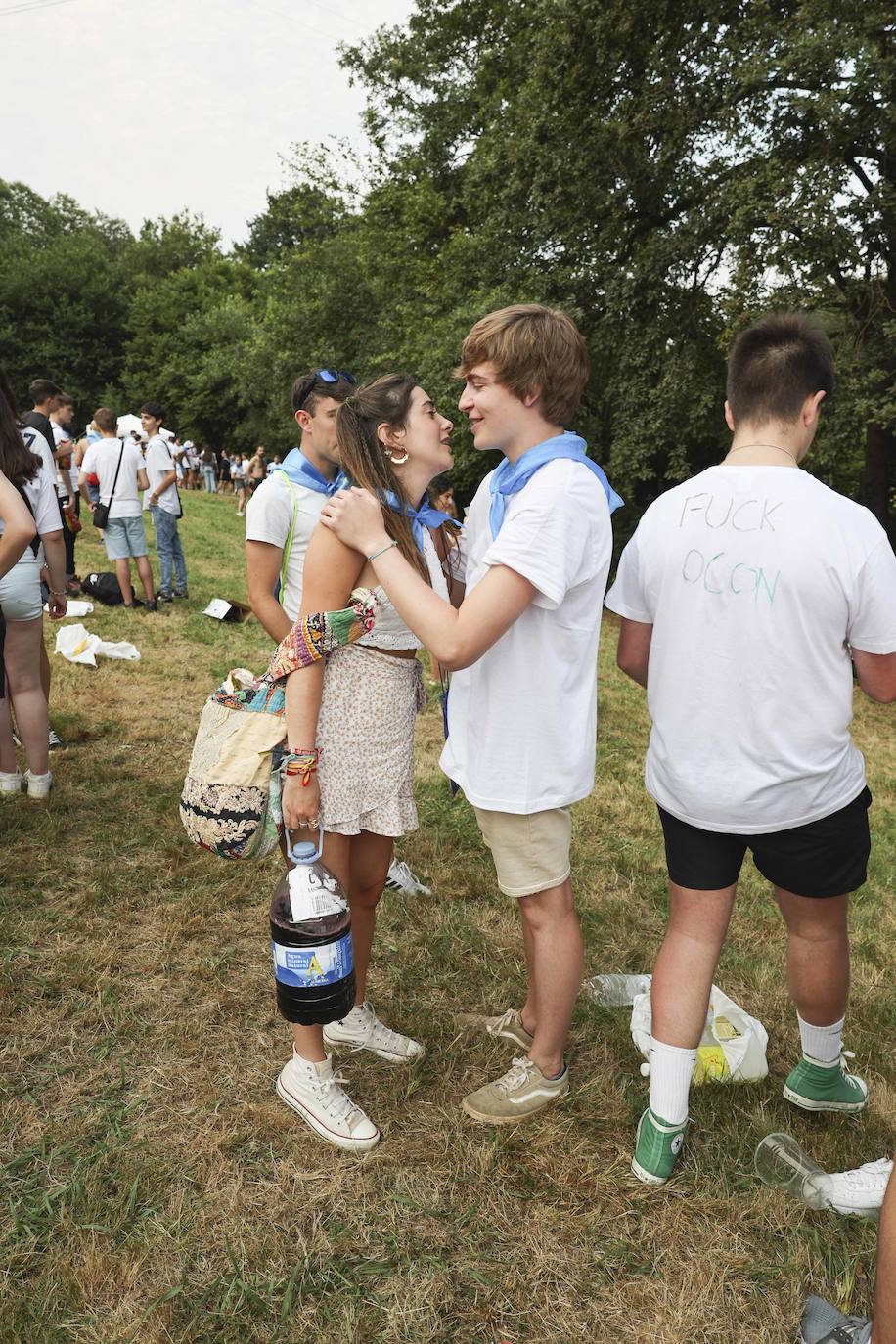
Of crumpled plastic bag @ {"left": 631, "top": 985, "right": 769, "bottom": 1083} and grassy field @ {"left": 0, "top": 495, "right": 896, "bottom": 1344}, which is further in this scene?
crumpled plastic bag @ {"left": 631, "top": 985, "right": 769, "bottom": 1083}

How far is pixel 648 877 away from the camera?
4059 millimetres

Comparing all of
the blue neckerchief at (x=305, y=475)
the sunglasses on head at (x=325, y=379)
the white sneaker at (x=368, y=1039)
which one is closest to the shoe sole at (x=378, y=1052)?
the white sneaker at (x=368, y=1039)

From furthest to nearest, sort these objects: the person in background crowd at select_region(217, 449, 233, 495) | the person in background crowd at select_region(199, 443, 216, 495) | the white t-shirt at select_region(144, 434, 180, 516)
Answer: the person in background crowd at select_region(217, 449, 233, 495)
the person in background crowd at select_region(199, 443, 216, 495)
the white t-shirt at select_region(144, 434, 180, 516)

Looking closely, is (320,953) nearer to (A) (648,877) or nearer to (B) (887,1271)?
(B) (887,1271)

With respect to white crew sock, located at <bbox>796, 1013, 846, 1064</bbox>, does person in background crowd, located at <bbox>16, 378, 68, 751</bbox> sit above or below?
above

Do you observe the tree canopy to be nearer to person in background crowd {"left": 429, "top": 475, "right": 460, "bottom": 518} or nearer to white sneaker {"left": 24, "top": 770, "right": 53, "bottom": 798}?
person in background crowd {"left": 429, "top": 475, "right": 460, "bottom": 518}

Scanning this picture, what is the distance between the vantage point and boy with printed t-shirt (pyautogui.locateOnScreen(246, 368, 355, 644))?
3.27 m

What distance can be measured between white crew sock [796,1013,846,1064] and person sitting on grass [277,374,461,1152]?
1223mm

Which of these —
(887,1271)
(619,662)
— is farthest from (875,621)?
(887,1271)

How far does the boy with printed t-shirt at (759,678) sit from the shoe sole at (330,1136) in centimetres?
72

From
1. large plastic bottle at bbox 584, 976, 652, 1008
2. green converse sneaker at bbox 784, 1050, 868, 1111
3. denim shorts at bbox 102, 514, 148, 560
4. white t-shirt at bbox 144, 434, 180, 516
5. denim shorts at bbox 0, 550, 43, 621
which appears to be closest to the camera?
green converse sneaker at bbox 784, 1050, 868, 1111

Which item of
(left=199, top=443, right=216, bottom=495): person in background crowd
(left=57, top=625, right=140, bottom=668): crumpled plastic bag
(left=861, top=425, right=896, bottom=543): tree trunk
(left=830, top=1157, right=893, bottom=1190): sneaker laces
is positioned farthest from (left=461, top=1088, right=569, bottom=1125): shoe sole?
(left=199, top=443, right=216, bottom=495): person in background crowd

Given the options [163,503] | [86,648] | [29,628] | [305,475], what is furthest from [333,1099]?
[163,503]

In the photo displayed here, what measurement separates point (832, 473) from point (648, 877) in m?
10.3
